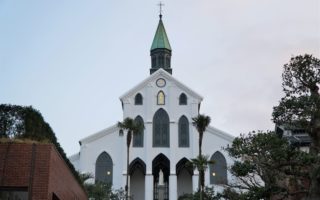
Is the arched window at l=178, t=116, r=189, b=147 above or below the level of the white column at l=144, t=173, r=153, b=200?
above

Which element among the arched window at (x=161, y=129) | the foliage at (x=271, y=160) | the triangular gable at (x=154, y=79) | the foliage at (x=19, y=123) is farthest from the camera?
the triangular gable at (x=154, y=79)

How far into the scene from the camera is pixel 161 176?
2657 inches

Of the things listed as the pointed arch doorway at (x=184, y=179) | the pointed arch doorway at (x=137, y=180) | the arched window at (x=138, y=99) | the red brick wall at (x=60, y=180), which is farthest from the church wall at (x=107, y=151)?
the red brick wall at (x=60, y=180)

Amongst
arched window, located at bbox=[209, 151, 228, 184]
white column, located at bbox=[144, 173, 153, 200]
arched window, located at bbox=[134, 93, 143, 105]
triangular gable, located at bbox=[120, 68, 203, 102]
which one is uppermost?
triangular gable, located at bbox=[120, 68, 203, 102]

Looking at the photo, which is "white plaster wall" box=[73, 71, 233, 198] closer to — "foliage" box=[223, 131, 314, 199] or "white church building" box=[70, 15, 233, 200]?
"white church building" box=[70, 15, 233, 200]

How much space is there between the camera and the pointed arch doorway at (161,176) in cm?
6506

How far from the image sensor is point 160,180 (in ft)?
220

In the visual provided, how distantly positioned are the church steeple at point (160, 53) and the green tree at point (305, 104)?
5252cm

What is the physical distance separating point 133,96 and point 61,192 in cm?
4683

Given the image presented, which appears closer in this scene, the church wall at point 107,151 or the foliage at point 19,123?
the foliage at point 19,123

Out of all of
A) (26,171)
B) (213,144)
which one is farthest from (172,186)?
(26,171)

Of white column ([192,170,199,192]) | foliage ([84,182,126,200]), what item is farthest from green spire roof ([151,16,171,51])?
foliage ([84,182,126,200])

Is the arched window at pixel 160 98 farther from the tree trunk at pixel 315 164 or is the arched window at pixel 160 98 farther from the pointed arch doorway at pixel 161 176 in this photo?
the tree trunk at pixel 315 164

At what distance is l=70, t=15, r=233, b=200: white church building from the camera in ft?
207
